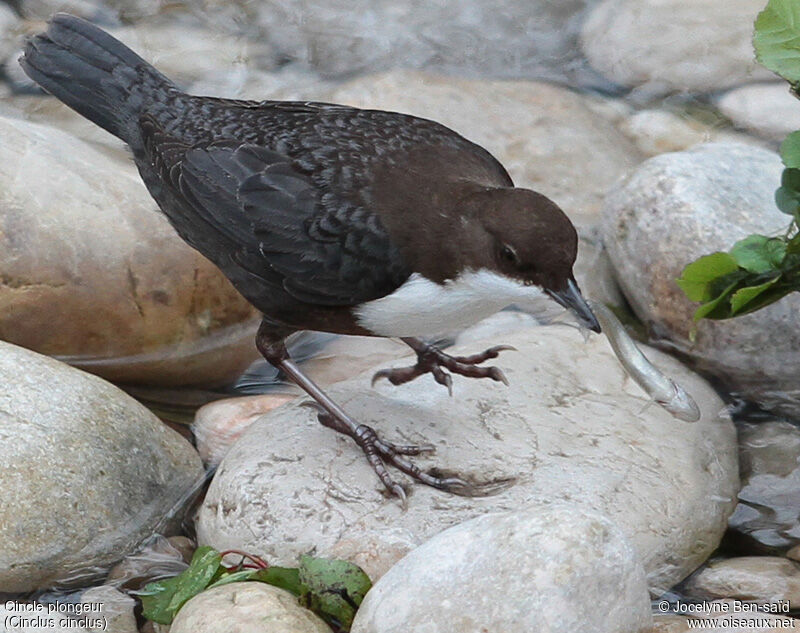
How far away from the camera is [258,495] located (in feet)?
12.1

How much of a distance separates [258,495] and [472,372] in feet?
3.32

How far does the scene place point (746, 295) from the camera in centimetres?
374

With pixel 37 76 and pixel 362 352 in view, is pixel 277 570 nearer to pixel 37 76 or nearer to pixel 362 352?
pixel 362 352

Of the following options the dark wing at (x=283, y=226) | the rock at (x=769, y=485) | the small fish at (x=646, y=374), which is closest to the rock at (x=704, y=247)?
the rock at (x=769, y=485)

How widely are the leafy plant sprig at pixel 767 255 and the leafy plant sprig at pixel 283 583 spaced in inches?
58.4

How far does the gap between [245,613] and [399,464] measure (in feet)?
2.96

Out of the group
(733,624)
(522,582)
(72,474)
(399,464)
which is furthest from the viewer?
(399,464)

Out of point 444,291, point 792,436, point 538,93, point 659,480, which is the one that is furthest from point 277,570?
point 538,93

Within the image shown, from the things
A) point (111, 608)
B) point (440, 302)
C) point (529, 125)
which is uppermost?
point (440, 302)

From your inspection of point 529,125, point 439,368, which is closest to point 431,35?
point 529,125

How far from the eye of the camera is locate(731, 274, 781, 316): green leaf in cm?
371

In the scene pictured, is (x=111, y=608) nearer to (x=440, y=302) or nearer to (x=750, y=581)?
(x=440, y=302)

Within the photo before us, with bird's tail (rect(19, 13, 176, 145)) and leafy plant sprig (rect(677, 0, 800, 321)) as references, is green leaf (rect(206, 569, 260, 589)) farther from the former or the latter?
bird's tail (rect(19, 13, 176, 145))

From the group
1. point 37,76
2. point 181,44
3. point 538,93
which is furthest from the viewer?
point 181,44
